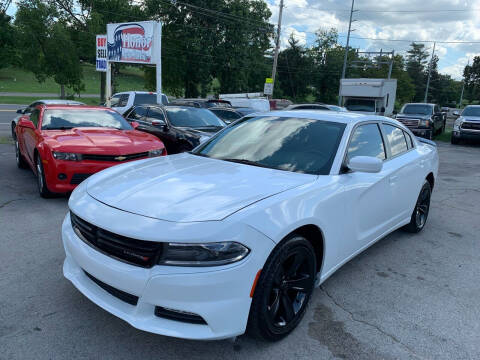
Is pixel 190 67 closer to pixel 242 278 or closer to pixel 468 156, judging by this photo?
pixel 468 156

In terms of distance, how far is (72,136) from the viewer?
19.4ft

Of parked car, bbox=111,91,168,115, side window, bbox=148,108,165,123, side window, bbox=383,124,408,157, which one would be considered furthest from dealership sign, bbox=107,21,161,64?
side window, bbox=383,124,408,157

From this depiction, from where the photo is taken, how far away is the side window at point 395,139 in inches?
167

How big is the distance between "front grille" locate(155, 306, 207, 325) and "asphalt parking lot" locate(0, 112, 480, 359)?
0.41m

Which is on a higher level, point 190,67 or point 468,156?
point 190,67

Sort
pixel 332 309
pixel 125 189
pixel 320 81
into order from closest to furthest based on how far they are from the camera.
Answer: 1. pixel 125 189
2. pixel 332 309
3. pixel 320 81

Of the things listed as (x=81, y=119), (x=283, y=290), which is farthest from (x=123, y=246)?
(x=81, y=119)

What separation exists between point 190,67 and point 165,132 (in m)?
29.0

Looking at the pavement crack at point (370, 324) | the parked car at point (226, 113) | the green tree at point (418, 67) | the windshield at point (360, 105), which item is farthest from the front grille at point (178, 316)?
the green tree at point (418, 67)

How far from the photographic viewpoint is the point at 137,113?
10.0 m

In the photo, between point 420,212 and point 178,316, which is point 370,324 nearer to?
point 178,316

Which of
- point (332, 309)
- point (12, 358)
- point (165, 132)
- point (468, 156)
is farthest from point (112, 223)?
point (468, 156)

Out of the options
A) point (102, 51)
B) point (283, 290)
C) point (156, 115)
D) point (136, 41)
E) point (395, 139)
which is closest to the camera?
point (283, 290)

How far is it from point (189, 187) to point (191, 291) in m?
0.86
